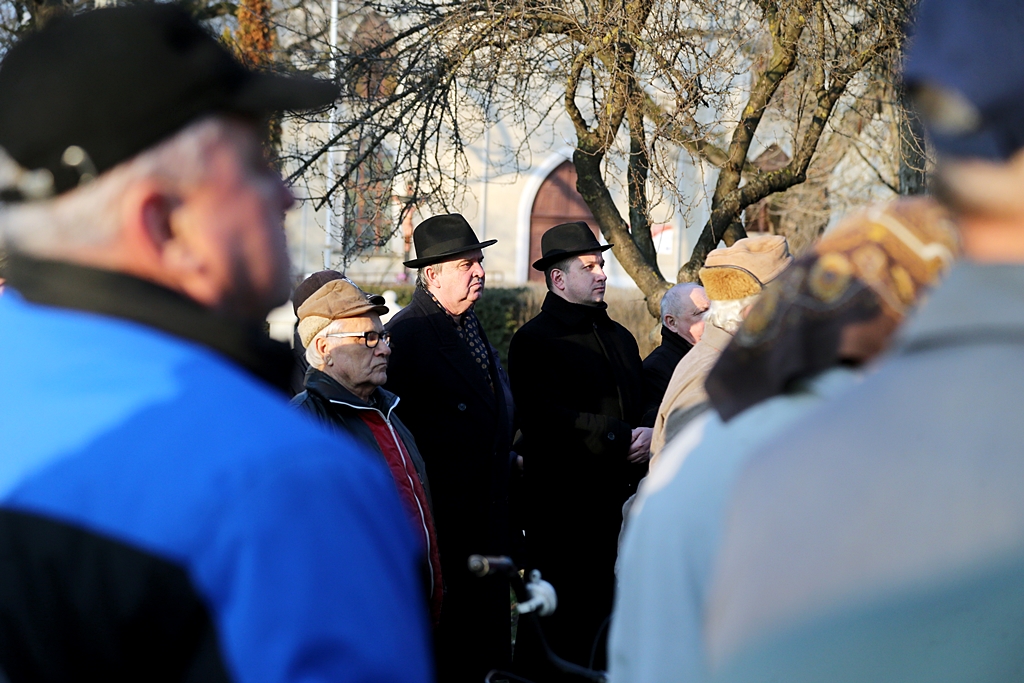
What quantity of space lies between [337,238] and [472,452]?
329cm

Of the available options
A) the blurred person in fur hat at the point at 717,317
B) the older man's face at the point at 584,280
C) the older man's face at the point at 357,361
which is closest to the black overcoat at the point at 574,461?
the older man's face at the point at 584,280

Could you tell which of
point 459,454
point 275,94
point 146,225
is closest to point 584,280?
point 459,454

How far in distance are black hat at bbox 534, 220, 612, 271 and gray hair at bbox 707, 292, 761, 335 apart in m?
1.96

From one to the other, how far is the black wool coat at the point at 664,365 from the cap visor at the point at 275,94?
3.95 metres

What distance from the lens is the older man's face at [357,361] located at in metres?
3.62

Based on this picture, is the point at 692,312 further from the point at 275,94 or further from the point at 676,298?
the point at 275,94

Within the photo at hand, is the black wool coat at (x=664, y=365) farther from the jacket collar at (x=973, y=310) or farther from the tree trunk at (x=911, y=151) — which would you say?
the jacket collar at (x=973, y=310)

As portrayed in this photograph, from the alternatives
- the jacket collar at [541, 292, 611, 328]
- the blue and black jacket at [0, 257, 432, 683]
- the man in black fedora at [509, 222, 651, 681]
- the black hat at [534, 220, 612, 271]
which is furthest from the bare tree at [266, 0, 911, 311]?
the blue and black jacket at [0, 257, 432, 683]

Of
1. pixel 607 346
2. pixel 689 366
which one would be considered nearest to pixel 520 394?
pixel 607 346

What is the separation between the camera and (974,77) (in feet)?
3.36

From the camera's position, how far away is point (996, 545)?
1.00 meters

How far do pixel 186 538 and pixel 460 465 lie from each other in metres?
3.50

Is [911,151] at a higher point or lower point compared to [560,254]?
higher

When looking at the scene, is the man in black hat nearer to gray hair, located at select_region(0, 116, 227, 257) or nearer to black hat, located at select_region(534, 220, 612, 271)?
gray hair, located at select_region(0, 116, 227, 257)
